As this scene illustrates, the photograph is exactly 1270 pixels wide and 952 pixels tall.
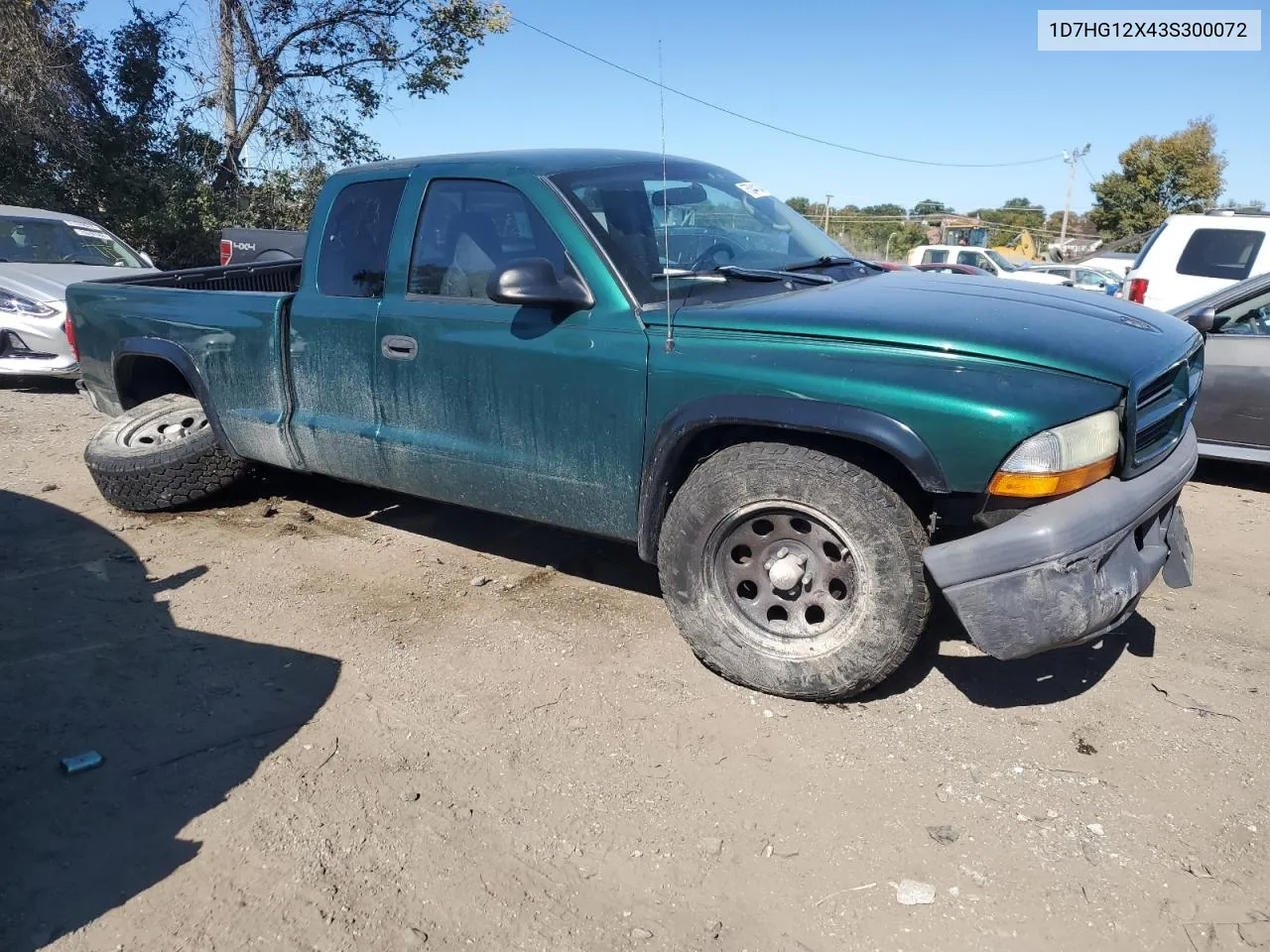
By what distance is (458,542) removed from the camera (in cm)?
486

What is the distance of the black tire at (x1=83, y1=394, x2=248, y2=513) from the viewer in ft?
16.6

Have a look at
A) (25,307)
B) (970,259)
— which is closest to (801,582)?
(25,307)

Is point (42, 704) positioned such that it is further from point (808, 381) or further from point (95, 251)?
point (95, 251)

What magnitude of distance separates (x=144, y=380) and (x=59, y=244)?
17.8ft

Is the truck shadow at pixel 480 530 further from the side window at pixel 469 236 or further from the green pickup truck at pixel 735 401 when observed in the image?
the side window at pixel 469 236

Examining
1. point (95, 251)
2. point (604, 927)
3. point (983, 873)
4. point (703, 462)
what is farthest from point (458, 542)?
point (95, 251)

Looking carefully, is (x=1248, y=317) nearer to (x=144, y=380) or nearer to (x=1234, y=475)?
(x=1234, y=475)

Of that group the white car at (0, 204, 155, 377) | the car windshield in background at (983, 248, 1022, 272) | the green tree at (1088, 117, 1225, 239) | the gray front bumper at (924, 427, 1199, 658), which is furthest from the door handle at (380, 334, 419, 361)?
the green tree at (1088, 117, 1225, 239)

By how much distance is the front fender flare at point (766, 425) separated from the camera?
280cm

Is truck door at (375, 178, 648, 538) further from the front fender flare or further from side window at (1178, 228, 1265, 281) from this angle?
side window at (1178, 228, 1265, 281)

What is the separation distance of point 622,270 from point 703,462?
75 centimetres

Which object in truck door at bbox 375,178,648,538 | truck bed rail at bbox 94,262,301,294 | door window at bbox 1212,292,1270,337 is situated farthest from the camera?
door window at bbox 1212,292,1270,337

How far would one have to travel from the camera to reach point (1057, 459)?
2.71 meters

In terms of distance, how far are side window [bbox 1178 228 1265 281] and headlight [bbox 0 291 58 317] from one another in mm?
9894
